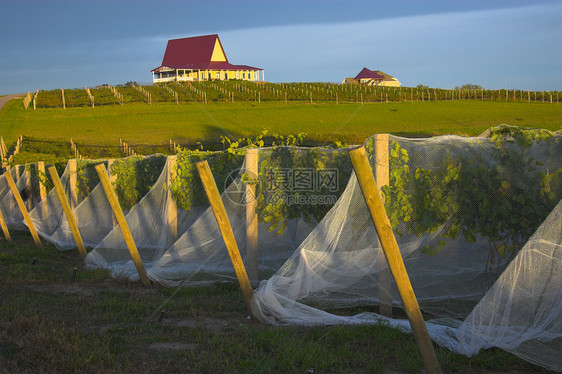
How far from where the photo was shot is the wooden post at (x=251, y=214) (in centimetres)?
691

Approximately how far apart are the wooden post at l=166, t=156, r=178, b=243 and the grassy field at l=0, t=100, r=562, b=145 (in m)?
23.0

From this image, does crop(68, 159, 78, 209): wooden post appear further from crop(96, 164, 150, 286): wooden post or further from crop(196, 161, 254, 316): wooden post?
crop(196, 161, 254, 316): wooden post

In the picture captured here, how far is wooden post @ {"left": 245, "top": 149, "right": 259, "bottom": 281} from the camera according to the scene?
22.7 ft

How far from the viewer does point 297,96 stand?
2315 inches

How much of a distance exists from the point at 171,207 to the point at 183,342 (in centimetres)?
426

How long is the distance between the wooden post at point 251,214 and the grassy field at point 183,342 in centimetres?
83

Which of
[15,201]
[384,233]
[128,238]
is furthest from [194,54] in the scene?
[384,233]

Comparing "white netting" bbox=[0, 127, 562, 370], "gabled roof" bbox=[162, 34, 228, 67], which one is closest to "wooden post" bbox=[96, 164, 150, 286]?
"white netting" bbox=[0, 127, 562, 370]

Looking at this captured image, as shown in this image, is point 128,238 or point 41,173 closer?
point 128,238

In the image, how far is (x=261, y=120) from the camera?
43250mm

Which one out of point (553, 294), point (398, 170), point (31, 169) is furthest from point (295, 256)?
point (31, 169)

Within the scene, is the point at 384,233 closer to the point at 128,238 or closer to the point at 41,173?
the point at 128,238

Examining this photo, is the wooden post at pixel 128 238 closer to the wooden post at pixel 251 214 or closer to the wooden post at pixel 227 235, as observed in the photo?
the wooden post at pixel 251 214

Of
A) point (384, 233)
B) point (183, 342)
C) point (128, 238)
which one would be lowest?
point (183, 342)
